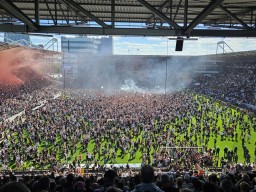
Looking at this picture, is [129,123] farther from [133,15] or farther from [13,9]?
[13,9]

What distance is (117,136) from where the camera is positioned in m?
17.8

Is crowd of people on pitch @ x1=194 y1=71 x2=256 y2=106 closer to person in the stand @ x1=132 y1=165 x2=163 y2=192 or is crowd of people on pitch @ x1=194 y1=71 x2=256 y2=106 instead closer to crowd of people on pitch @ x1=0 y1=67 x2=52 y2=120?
crowd of people on pitch @ x1=0 y1=67 x2=52 y2=120

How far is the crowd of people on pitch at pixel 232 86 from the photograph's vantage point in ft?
105

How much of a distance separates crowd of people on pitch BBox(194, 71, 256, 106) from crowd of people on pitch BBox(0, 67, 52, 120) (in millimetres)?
27639

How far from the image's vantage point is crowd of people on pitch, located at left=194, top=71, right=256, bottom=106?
32156mm

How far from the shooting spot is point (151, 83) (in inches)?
2215

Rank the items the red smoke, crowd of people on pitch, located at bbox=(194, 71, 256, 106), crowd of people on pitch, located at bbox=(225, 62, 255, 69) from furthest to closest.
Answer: crowd of people on pitch, located at bbox=(225, 62, 255, 69), the red smoke, crowd of people on pitch, located at bbox=(194, 71, 256, 106)

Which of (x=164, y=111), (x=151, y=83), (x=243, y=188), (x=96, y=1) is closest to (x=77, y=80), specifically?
(x=151, y=83)

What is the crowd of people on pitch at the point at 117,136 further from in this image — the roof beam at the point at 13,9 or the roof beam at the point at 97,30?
the roof beam at the point at 13,9

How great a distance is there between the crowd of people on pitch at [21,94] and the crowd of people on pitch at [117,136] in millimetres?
2284

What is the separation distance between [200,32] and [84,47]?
269 ft

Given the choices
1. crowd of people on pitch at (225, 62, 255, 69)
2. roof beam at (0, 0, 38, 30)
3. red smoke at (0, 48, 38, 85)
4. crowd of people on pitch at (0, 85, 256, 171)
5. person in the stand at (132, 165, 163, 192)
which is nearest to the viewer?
person in the stand at (132, 165, 163, 192)

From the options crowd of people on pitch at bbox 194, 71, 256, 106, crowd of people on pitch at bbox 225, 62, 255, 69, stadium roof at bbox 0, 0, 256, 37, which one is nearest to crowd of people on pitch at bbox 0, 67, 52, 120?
stadium roof at bbox 0, 0, 256, 37

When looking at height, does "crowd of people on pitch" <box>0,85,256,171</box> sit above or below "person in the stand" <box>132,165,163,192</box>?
below
